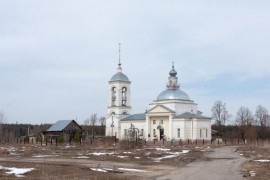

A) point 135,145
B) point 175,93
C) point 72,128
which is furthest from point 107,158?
point 175,93

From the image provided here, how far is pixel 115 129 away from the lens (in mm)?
76688

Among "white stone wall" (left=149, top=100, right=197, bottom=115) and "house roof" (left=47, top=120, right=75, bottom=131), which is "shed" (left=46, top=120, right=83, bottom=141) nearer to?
"house roof" (left=47, top=120, right=75, bottom=131)

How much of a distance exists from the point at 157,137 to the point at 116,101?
10.4m

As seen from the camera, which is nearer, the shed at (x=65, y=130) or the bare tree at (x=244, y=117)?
the shed at (x=65, y=130)

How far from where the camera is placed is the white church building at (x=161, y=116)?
6738 cm

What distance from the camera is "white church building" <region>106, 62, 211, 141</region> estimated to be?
2653 inches

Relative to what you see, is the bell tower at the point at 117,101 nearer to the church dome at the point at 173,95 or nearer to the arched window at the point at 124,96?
the arched window at the point at 124,96

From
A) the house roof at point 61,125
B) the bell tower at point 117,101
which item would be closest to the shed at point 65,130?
the house roof at point 61,125

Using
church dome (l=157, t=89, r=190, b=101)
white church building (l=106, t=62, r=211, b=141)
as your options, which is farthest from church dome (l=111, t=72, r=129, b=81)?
church dome (l=157, t=89, r=190, b=101)

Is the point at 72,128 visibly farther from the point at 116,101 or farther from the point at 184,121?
the point at 184,121

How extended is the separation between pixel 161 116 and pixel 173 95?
4.04 meters

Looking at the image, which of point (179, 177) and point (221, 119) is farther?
point (221, 119)

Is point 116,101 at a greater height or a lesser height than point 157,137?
greater

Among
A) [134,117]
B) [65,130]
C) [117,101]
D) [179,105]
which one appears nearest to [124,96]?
[117,101]
